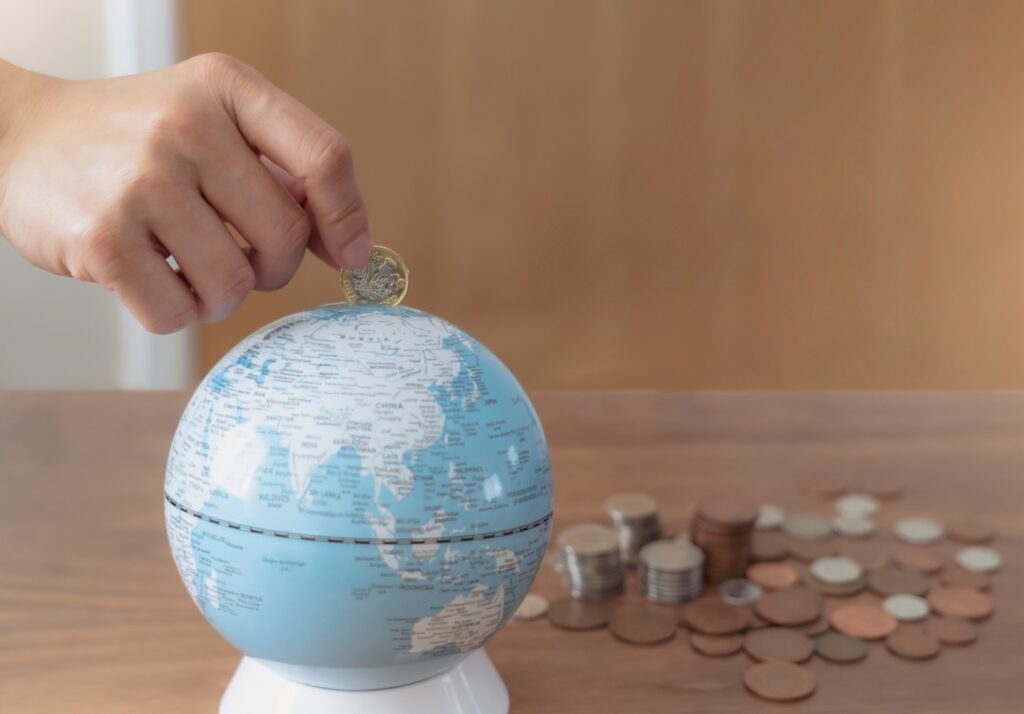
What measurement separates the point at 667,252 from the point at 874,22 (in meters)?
0.86

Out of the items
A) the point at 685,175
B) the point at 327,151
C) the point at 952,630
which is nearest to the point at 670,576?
the point at 952,630

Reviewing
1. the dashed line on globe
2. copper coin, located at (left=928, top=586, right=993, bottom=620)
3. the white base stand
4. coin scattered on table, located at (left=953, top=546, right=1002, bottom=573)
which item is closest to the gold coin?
the dashed line on globe

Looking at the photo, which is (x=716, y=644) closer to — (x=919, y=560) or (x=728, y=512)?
(x=728, y=512)

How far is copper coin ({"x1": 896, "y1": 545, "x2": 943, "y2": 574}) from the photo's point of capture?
162 cm

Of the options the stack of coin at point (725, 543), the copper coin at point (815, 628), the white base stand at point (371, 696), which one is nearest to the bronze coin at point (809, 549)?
the stack of coin at point (725, 543)

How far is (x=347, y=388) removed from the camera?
3.34ft

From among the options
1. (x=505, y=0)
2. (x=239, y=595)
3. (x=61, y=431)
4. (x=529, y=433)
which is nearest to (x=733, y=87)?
(x=505, y=0)

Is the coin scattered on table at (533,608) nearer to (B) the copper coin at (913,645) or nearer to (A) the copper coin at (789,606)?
(A) the copper coin at (789,606)

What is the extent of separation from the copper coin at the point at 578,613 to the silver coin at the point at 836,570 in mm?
302

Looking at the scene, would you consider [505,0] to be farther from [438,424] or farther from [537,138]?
[438,424]

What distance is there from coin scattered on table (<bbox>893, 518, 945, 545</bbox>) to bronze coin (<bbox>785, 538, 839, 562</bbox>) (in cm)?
12

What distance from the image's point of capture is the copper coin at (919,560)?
162 cm

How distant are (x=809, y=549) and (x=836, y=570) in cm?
10

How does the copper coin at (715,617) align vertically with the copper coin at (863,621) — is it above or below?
above
